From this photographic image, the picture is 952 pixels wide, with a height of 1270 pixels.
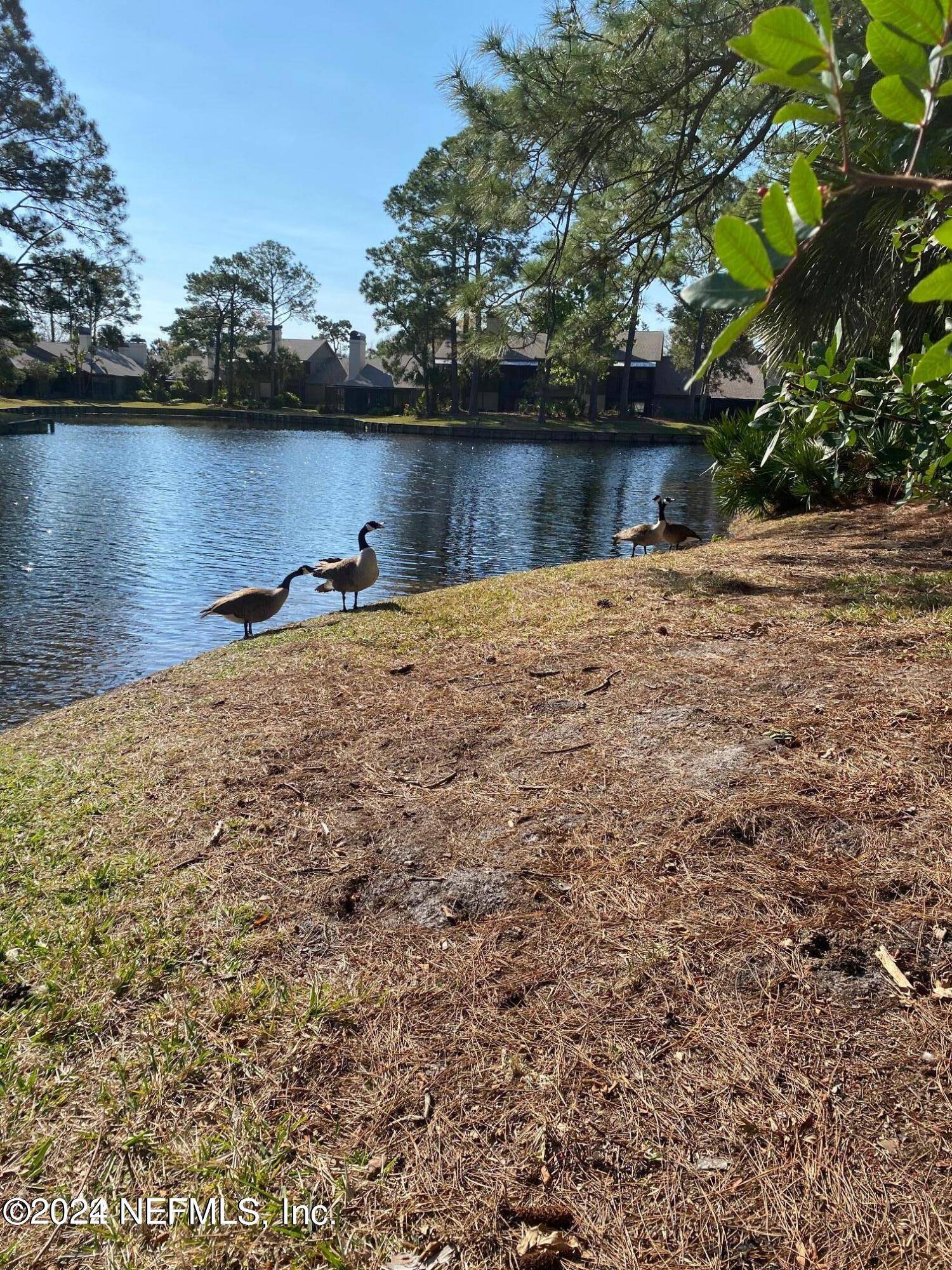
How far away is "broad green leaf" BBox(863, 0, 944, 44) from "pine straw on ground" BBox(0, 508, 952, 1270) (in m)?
2.33

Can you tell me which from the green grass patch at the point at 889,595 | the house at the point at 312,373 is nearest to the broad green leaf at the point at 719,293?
the green grass patch at the point at 889,595

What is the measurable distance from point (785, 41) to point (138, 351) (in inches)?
3658

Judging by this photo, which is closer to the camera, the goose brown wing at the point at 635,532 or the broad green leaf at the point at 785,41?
the broad green leaf at the point at 785,41

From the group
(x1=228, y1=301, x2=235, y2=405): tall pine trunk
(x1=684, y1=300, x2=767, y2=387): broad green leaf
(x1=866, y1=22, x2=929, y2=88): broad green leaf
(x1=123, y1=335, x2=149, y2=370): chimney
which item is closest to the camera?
(x1=684, y1=300, x2=767, y2=387): broad green leaf

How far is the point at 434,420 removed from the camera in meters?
64.2

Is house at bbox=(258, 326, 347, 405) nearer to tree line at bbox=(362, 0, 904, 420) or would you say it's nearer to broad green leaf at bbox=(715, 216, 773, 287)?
tree line at bbox=(362, 0, 904, 420)

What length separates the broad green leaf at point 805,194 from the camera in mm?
1147

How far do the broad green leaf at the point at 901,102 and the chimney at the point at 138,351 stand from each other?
87.2m

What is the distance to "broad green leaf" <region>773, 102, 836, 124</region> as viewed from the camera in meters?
1.29

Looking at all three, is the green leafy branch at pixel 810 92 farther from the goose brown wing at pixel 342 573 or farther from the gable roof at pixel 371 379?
the gable roof at pixel 371 379

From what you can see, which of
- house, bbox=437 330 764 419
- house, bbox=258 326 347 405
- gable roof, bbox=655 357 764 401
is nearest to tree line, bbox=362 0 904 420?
gable roof, bbox=655 357 764 401

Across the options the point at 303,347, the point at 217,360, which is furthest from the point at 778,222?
the point at 303,347

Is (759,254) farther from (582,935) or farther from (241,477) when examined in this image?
(241,477)

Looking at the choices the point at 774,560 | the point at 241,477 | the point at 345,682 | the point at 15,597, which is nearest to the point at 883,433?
the point at 774,560
